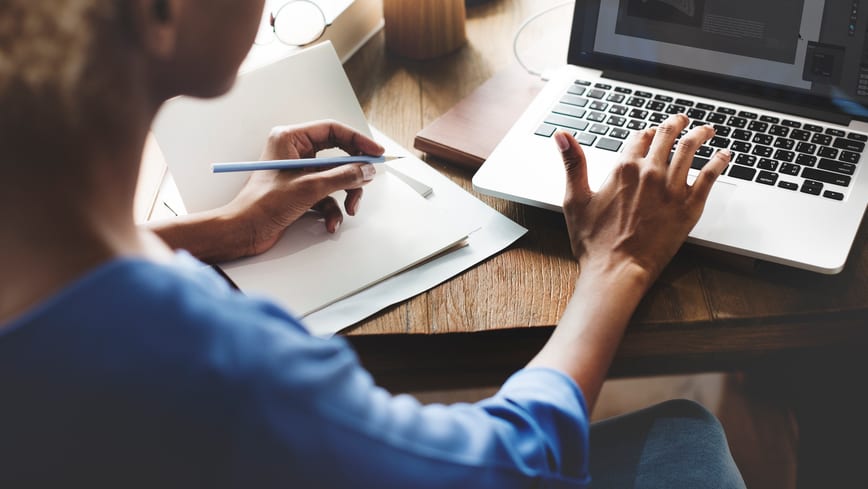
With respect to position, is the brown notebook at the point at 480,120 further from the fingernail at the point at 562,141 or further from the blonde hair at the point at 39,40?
the blonde hair at the point at 39,40

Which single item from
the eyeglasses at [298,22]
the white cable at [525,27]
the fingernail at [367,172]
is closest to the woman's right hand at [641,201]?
the fingernail at [367,172]

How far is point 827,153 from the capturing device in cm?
85

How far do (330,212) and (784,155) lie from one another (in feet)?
1.74

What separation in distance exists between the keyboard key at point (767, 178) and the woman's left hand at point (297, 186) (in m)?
0.43

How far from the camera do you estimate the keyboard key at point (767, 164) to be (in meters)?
0.84

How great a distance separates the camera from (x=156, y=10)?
413 millimetres

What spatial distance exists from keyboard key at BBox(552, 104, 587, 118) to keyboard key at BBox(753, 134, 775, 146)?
0.68 feet

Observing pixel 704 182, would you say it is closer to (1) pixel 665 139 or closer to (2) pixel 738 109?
(1) pixel 665 139

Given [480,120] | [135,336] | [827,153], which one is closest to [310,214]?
[480,120]

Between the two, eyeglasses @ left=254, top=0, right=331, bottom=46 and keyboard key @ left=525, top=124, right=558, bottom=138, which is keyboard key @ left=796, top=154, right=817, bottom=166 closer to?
keyboard key @ left=525, top=124, right=558, bottom=138

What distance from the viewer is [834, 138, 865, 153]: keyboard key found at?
2.81 feet

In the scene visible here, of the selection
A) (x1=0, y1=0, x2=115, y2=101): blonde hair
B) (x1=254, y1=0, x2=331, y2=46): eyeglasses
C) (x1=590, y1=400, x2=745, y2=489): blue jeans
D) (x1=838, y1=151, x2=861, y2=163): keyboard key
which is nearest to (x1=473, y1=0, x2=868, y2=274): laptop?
(x1=838, y1=151, x2=861, y2=163): keyboard key

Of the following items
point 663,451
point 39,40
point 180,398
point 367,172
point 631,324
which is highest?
point 39,40

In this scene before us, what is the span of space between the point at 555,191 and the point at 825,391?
704mm
